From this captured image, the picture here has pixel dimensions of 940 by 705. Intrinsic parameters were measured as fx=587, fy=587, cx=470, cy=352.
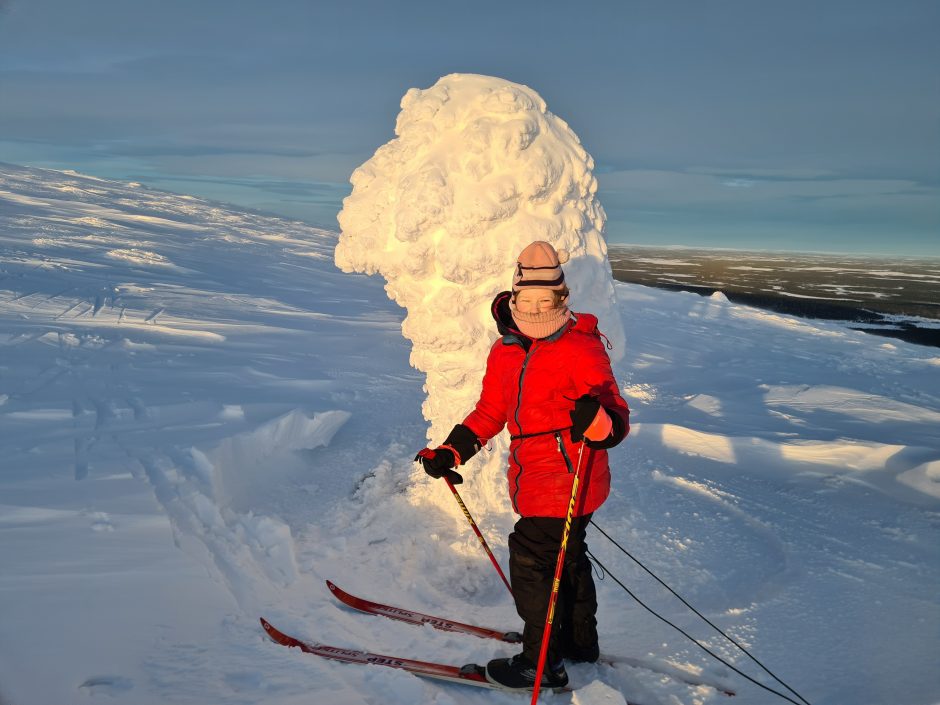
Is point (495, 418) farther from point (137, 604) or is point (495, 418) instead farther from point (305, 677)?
point (137, 604)

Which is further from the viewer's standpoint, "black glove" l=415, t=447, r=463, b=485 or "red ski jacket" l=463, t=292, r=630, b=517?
"black glove" l=415, t=447, r=463, b=485

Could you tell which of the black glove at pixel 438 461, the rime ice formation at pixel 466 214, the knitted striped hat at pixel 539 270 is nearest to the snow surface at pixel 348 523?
the black glove at pixel 438 461

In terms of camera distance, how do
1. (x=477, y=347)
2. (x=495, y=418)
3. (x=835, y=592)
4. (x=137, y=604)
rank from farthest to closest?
(x=477, y=347) → (x=835, y=592) → (x=495, y=418) → (x=137, y=604)

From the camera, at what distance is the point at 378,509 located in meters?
5.18

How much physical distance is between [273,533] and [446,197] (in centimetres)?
286

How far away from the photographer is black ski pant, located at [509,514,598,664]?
9.67 ft

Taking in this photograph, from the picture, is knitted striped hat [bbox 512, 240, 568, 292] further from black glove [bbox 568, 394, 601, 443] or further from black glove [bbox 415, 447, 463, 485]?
black glove [bbox 415, 447, 463, 485]

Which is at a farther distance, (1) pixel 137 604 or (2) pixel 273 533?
(2) pixel 273 533

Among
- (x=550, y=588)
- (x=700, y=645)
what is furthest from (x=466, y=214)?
(x=700, y=645)

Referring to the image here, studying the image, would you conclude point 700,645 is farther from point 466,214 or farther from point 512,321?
point 466,214

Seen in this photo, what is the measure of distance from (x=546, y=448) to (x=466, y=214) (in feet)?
7.18

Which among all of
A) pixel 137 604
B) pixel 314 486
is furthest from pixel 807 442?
pixel 137 604

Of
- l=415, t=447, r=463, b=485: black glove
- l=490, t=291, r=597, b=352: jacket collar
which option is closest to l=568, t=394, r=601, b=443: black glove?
l=490, t=291, r=597, b=352: jacket collar

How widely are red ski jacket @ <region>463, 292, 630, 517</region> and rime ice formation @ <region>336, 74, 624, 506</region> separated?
5.52 feet
